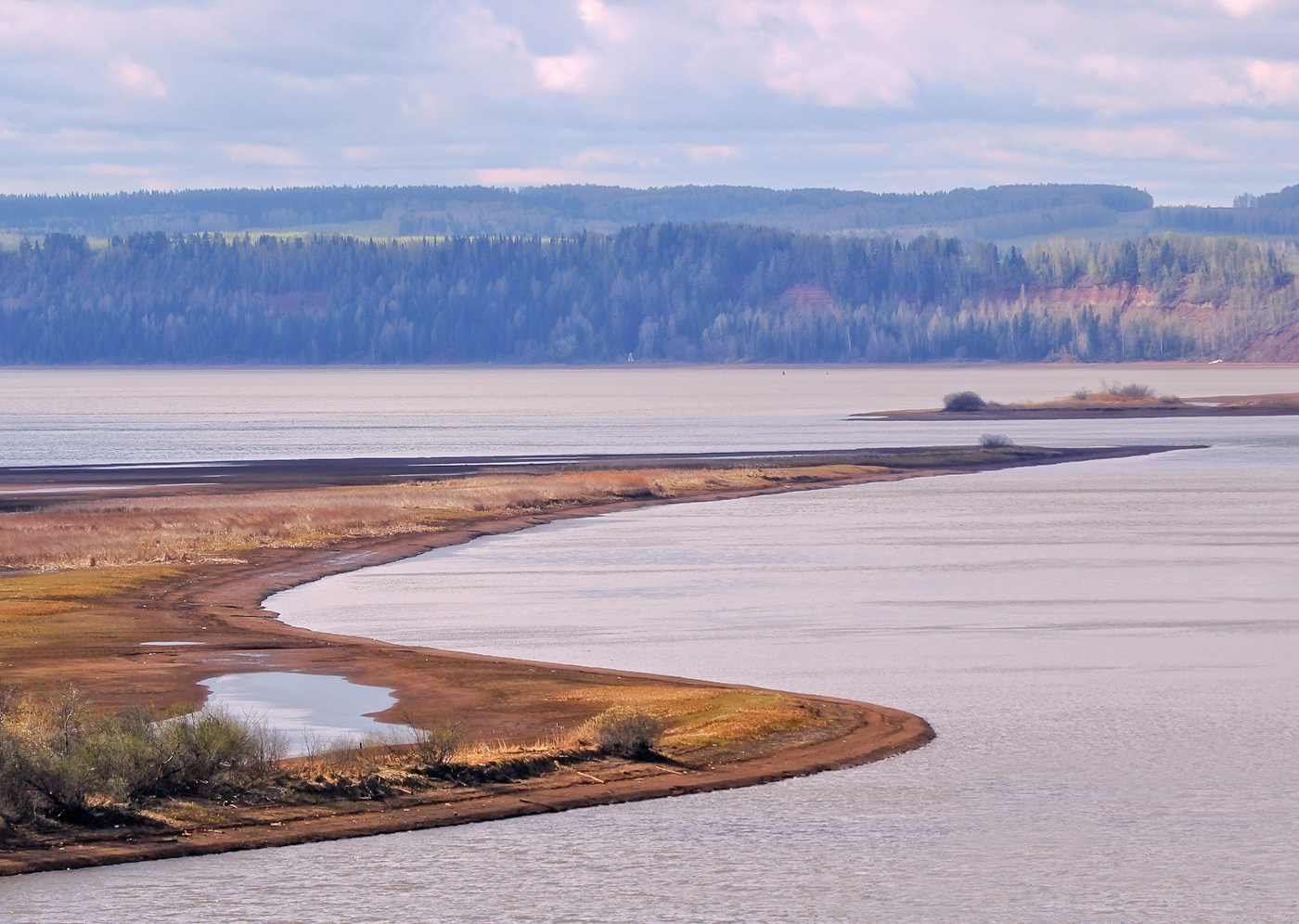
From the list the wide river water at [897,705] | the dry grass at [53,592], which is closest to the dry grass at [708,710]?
the wide river water at [897,705]

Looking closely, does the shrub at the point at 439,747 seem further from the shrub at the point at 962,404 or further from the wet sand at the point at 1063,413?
the shrub at the point at 962,404

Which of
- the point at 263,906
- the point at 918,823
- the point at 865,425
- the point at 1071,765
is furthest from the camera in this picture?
the point at 865,425

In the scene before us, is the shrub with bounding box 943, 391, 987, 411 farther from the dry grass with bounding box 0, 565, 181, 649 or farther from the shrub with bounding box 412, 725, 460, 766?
the shrub with bounding box 412, 725, 460, 766

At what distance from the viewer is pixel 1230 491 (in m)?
88.3

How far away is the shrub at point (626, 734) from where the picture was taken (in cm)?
2636

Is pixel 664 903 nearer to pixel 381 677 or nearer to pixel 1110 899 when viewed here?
pixel 1110 899

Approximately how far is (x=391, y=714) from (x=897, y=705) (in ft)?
29.7

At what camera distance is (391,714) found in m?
30.0

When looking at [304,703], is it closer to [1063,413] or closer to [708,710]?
[708,710]

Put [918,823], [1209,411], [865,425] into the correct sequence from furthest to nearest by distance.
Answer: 1. [1209,411]
2. [865,425]
3. [918,823]

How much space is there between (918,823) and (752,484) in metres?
69.7

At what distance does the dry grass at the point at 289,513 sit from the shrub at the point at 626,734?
3030cm

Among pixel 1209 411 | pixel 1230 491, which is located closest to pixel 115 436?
pixel 1230 491

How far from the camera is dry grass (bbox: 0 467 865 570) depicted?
5668 cm
